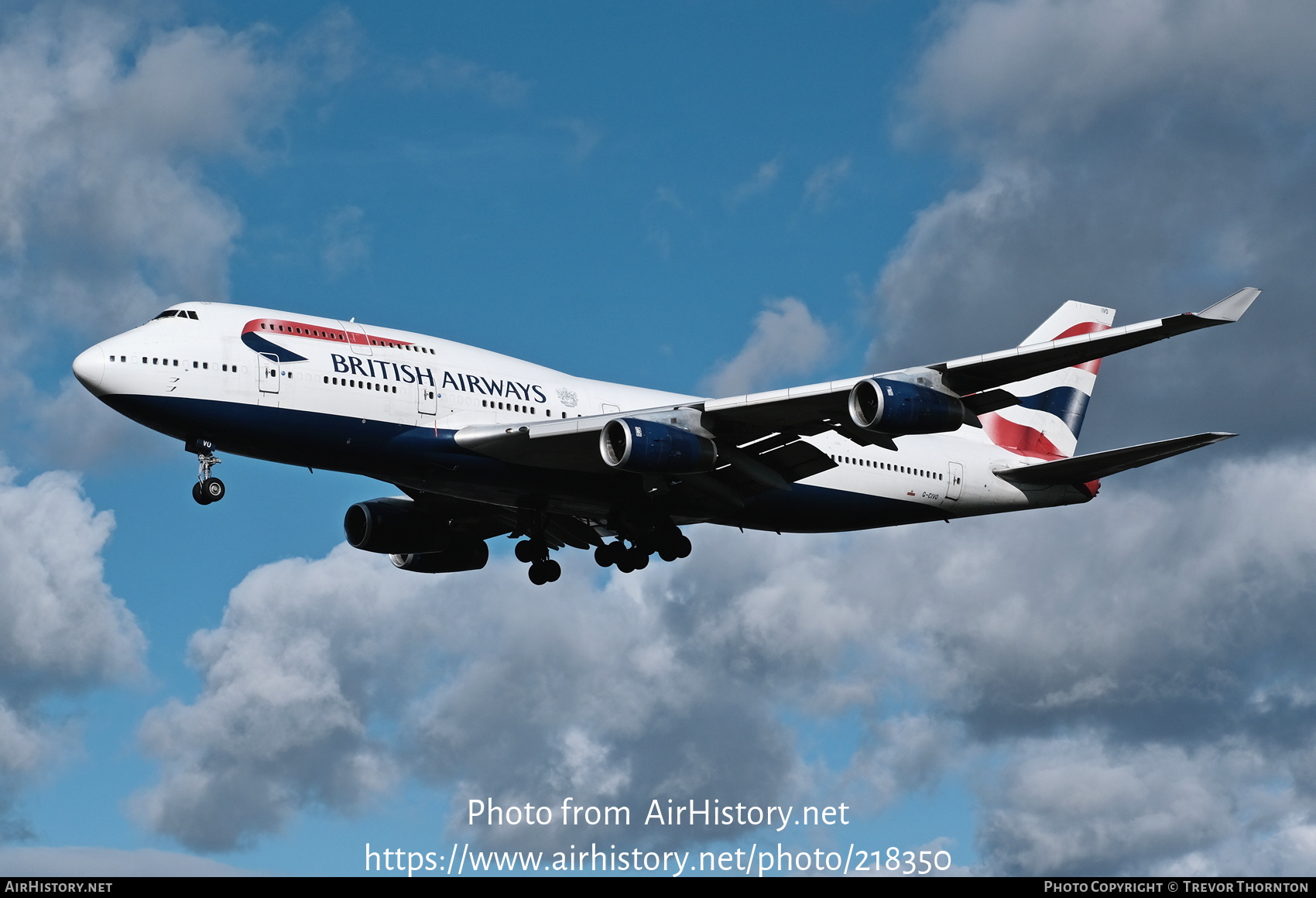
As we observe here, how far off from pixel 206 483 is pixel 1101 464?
2414cm

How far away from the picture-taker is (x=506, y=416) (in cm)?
3747

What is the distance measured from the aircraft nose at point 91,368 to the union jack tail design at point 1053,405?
87.8 feet

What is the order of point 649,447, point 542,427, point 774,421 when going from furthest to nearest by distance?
point 774,421, point 542,427, point 649,447

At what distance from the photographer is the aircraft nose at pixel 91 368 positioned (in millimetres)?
33594

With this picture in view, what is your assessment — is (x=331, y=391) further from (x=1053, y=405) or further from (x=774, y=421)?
(x=1053, y=405)

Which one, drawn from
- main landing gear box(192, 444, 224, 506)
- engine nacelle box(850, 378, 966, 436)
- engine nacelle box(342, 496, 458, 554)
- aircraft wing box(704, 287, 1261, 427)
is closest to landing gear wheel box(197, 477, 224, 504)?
main landing gear box(192, 444, 224, 506)

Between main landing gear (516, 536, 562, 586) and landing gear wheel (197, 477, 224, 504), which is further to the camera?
main landing gear (516, 536, 562, 586)

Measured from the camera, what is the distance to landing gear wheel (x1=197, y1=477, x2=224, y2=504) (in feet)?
114

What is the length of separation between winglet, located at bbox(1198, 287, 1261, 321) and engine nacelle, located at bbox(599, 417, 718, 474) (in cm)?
1212

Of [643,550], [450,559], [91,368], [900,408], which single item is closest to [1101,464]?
[900,408]

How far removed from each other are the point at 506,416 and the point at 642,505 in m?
4.74

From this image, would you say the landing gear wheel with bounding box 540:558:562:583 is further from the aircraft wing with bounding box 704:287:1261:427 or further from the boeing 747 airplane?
the aircraft wing with bounding box 704:287:1261:427

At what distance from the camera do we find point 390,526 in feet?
143
